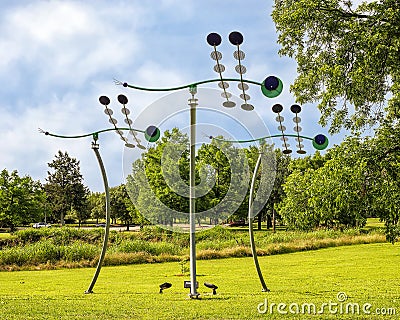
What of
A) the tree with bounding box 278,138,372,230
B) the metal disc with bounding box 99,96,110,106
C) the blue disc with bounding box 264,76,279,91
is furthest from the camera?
the tree with bounding box 278,138,372,230

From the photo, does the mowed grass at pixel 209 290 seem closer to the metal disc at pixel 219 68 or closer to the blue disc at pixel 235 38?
the metal disc at pixel 219 68

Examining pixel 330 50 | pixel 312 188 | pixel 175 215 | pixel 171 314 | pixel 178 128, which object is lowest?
pixel 171 314

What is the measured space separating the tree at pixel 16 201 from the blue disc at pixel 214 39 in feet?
108

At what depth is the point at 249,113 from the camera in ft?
28.1

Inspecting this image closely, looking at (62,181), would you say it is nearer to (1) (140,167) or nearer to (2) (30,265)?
(2) (30,265)

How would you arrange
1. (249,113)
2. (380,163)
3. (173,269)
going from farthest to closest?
(173,269) < (380,163) < (249,113)

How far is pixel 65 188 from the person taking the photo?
2269 inches

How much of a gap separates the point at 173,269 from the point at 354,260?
6482 millimetres

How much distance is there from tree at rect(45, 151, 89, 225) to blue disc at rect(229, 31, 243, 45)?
164 feet

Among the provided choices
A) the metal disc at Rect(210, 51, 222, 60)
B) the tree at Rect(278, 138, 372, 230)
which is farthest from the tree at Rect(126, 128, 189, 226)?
the tree at Rect(278, 138, 372, 230)

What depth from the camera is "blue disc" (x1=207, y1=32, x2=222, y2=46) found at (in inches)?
318

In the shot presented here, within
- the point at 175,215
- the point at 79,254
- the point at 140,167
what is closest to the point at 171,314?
the point at 175,215

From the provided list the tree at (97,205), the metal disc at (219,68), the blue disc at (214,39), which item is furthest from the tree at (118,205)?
the blue disc at (214,39)

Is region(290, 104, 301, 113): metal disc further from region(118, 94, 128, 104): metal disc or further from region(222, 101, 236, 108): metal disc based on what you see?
region(118, 94, 128, 104): metal disc
